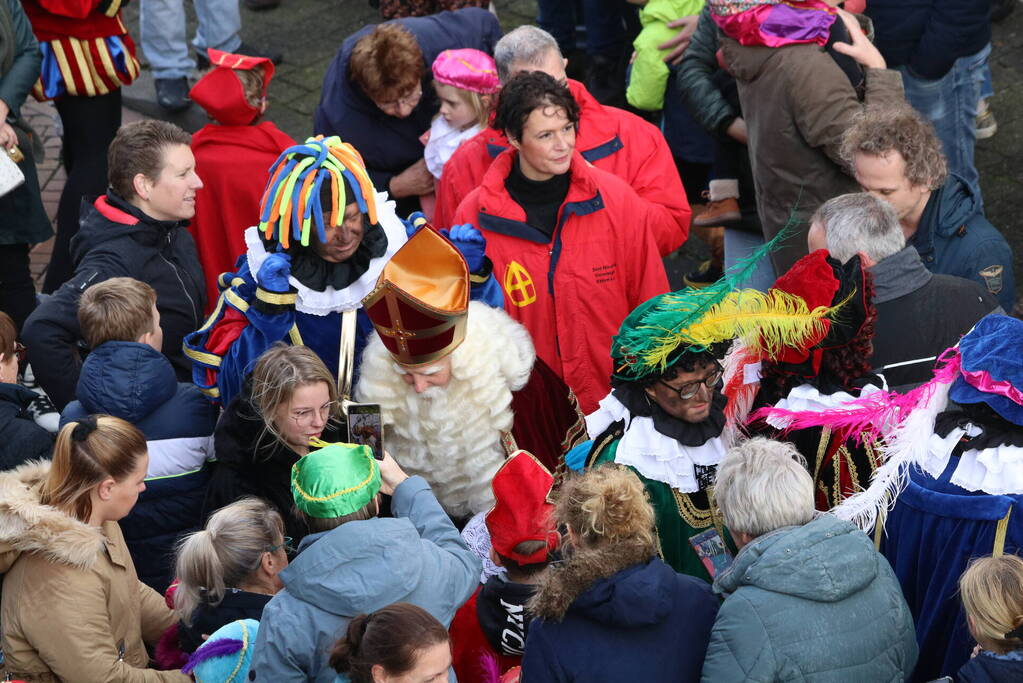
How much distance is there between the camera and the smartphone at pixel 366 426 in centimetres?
392

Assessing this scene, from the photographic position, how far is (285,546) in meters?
3.74

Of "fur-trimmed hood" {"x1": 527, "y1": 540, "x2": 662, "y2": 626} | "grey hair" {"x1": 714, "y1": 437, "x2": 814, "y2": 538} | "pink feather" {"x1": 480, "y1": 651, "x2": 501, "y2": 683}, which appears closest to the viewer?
"fur-trimmed hood" {"x1": 527, "y1": 540, "x2": 662, "y2": 626}

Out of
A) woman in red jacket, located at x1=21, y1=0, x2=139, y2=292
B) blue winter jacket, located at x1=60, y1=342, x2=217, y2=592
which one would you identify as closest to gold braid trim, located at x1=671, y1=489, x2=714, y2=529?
blue winter jacket, located at x1=60, y1=342, x2=217, y2=592

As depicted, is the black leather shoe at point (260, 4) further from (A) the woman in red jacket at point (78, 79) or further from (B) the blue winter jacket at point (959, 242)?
(B) the blue winter jacket at point (959, 242)

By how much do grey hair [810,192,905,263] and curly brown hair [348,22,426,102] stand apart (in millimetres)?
2433

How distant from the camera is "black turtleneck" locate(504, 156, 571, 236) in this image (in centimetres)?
491

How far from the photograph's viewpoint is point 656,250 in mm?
4930

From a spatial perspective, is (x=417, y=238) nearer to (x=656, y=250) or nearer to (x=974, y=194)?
(x=656, y=250)

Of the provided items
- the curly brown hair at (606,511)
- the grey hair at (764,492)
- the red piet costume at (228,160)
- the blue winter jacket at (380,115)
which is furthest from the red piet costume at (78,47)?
the grey hair at (764,492)

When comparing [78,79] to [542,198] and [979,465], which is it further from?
[979,465]

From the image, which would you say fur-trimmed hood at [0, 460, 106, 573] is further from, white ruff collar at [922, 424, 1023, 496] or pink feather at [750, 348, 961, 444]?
white ruff collar at [922, 424, 1023, 496]

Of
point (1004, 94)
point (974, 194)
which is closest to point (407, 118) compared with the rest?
point (974, 194)

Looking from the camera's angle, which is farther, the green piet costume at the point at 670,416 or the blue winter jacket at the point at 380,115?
the blue winter jacket at the point at 380,115

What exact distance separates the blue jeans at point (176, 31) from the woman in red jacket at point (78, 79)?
135cm
